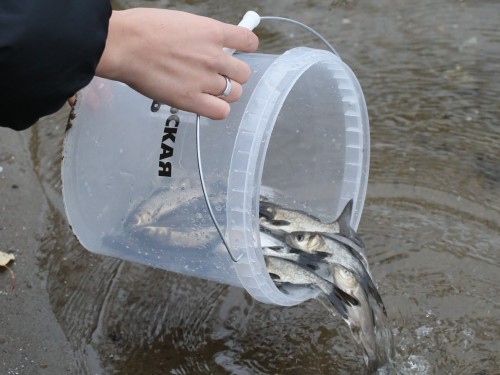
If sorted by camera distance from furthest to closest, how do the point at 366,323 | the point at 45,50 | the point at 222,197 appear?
the point at 366,323 → the point at 222,197 → the point at 45,50

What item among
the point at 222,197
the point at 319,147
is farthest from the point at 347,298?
the point at 319,147

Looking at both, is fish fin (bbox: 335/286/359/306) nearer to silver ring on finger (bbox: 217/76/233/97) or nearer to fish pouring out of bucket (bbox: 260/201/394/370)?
fish pouring out of bucket (bbox: 260/201/394/370)

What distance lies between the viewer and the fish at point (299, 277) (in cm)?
229

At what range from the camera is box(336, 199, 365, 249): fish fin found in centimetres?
246

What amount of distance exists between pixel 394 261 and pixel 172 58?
128 centimetres

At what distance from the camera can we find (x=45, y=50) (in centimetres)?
168

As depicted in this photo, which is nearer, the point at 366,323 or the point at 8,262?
the point at 366,323

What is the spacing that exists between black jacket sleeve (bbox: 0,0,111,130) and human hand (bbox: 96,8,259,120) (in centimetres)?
11

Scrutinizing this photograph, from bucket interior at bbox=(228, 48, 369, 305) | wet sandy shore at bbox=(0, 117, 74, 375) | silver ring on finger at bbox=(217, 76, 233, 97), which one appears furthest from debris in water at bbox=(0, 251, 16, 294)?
silver ring on finger at bbox=(217, 76, 233, 97)

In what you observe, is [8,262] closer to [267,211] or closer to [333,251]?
[267,211]

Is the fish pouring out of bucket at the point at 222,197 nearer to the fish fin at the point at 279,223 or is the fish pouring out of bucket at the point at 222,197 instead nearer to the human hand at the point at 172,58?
the fish fin at the point at 279,223

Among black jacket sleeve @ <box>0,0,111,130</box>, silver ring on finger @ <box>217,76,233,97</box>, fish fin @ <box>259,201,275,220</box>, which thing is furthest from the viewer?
fish fin @ <box>259,201,275,220</box>

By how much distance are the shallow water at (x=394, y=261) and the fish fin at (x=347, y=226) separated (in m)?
0.35

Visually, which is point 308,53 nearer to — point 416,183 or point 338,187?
point 338,187
